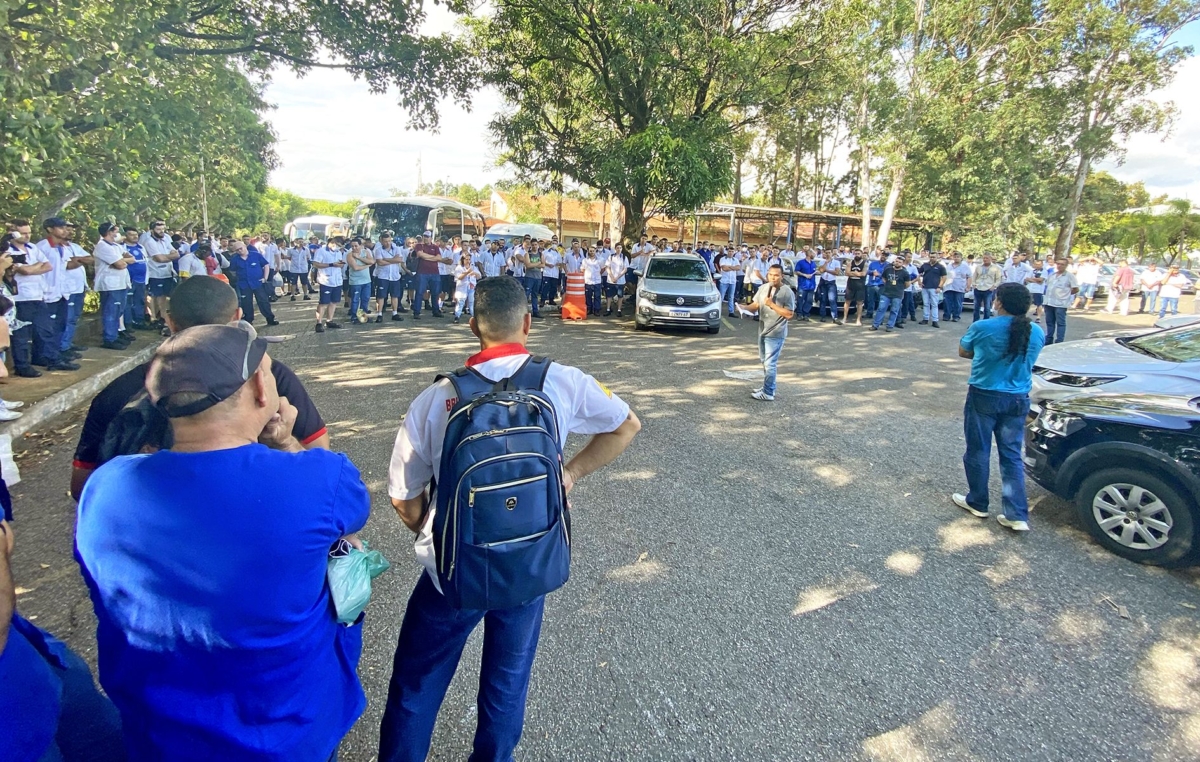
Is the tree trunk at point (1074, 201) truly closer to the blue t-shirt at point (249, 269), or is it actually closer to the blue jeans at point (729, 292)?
the blue jeans at point (729, 292)

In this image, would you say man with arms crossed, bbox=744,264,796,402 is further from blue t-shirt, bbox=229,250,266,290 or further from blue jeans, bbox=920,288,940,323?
blue jeans, bbox=920,288,940,323

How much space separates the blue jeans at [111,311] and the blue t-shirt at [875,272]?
14.3 meters

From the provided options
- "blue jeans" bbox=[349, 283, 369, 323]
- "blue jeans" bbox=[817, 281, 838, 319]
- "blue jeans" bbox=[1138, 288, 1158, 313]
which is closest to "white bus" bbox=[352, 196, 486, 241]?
"blue jeans" bbox=[349, 283, 369, 323]

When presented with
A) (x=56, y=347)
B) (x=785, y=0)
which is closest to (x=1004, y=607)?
(x=56, y=347)

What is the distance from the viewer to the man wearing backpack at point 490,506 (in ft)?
5.53

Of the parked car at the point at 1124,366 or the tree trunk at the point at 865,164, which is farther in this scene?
the tree trunk at the point at 865,164

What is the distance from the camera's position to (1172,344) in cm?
505

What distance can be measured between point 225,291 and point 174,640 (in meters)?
1.78

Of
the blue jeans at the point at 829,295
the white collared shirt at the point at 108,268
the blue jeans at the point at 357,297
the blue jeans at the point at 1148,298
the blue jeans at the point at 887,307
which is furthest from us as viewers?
the blue jeans at the point at 1148,298

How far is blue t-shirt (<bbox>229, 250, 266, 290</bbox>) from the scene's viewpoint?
11031mm

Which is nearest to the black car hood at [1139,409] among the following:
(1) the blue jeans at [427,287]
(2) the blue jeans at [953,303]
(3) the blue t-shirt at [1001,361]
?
(3) the blue t-shirt at [1001,361]

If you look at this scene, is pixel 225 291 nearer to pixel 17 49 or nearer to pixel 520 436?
pixel 520 436

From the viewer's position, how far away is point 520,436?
5.53ft

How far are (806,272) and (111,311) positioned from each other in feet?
43.7
